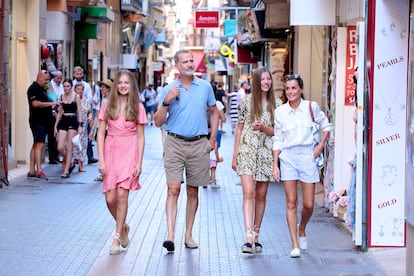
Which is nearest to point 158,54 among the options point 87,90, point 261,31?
point 261,31

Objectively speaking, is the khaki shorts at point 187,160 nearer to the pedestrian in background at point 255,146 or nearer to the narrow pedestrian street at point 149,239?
the pedestrian in background at point 255,146

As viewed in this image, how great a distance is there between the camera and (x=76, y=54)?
32.5 m

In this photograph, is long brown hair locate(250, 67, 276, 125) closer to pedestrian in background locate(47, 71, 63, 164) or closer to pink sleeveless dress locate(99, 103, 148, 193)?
pink sleeveless dress locate(99, 103, 148, 193)

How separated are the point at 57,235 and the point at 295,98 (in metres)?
3.20

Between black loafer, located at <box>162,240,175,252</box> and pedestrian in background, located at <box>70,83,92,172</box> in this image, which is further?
pedestrian in background, located at <box>70,83,92,172</box>

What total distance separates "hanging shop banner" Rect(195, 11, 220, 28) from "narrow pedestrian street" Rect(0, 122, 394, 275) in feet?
85.1

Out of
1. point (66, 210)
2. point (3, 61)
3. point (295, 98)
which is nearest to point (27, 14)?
point (3, 61)

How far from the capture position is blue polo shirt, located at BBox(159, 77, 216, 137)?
10.3 m

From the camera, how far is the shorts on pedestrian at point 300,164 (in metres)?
10.1

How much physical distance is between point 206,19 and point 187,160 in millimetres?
32091

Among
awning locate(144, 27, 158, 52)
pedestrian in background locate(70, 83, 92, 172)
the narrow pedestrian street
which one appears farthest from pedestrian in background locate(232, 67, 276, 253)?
awning locate(144, 27, 158, 52)

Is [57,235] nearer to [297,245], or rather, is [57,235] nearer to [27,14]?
[297,245]

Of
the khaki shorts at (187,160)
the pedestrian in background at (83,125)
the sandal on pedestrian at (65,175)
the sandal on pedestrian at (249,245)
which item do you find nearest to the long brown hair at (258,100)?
the khaki shorts at (187,160)

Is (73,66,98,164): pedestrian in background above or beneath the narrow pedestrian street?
above
